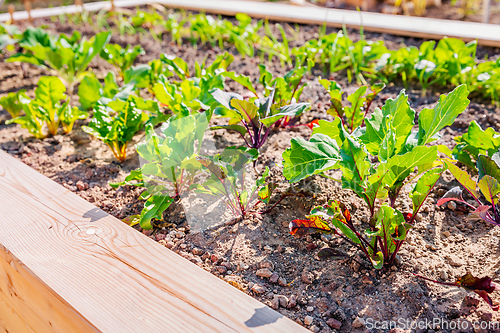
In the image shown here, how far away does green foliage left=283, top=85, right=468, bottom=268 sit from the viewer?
3.55 feet

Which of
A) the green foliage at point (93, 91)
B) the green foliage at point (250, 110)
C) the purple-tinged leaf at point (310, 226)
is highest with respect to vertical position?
the green foliage at point (250, 110)

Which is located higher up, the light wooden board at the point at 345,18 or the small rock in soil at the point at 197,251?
the light wooden board at the point at 345,18

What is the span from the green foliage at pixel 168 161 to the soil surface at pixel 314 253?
99 mm

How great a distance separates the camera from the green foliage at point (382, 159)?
3.55 ft

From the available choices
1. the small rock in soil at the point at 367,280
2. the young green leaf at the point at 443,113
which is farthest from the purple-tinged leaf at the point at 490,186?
the small rock in soil at the point at 367,280

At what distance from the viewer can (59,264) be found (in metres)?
1.16

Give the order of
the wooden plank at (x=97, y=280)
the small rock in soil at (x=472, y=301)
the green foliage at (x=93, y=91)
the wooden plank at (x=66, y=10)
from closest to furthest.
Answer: the wooden plank at (x=97, y=280), the small rock in soil at (x=472, y=301), the green foliage at (x=93, y=91), the wooden plank at (x=66, y=10)

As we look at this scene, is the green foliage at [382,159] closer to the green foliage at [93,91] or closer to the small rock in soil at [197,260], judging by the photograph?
the small rock in soil at [197,260]

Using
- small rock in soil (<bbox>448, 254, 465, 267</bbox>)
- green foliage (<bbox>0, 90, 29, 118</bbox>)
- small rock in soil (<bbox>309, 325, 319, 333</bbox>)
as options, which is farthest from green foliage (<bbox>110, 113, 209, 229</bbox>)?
green foliage (<bbox>0, 90, 29, 118</bbox>)

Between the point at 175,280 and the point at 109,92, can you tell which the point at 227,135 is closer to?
the point at 109,92

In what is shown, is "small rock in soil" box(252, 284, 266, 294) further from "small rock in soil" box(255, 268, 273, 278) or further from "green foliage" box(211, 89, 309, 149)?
"green foliage" box(211, 89, 309, 149)

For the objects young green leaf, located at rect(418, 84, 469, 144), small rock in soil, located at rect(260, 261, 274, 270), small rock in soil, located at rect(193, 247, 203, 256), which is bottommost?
small rock in soil, located at rect(193, 247, 203, 256)

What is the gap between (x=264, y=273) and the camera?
3.93ft

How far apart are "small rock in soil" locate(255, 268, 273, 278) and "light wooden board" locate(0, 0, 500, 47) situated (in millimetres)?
2469
